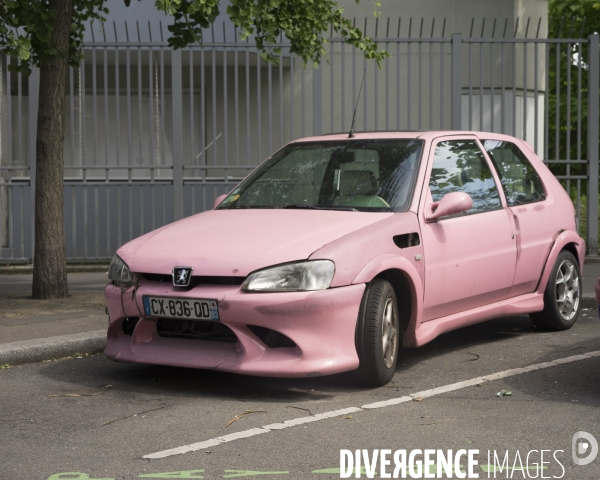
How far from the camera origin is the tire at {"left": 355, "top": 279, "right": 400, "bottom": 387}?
5973 mm

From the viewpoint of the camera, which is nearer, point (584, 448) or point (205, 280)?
point (584, 448)

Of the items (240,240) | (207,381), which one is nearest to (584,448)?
(240,240)

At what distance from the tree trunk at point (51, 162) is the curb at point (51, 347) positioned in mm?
1901

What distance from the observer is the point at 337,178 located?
7.07 m

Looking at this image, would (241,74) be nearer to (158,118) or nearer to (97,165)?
(158,118)

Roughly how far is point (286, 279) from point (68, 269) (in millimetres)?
7823

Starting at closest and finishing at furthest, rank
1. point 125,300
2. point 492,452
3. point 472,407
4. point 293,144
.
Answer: point 492,452, point 472,407, point 125,300, point 293,144

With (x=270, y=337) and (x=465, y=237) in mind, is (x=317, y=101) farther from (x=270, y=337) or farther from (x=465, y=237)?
(x=270, y=337)

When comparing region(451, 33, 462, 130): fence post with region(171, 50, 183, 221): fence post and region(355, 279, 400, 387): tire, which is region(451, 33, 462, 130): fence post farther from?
region(355, 279, 400, 387): tire

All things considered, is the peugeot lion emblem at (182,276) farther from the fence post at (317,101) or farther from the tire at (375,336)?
the fence post at (317,101)

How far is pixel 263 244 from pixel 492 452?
194 centimetres

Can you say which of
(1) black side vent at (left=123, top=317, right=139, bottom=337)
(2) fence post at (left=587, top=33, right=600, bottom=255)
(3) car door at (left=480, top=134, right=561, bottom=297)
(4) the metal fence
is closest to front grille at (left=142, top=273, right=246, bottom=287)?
(1) black side vent at (left=123, top=317, right=139, bottom=337)

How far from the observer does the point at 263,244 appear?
598cm

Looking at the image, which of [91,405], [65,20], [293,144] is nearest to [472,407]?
[91,405]
